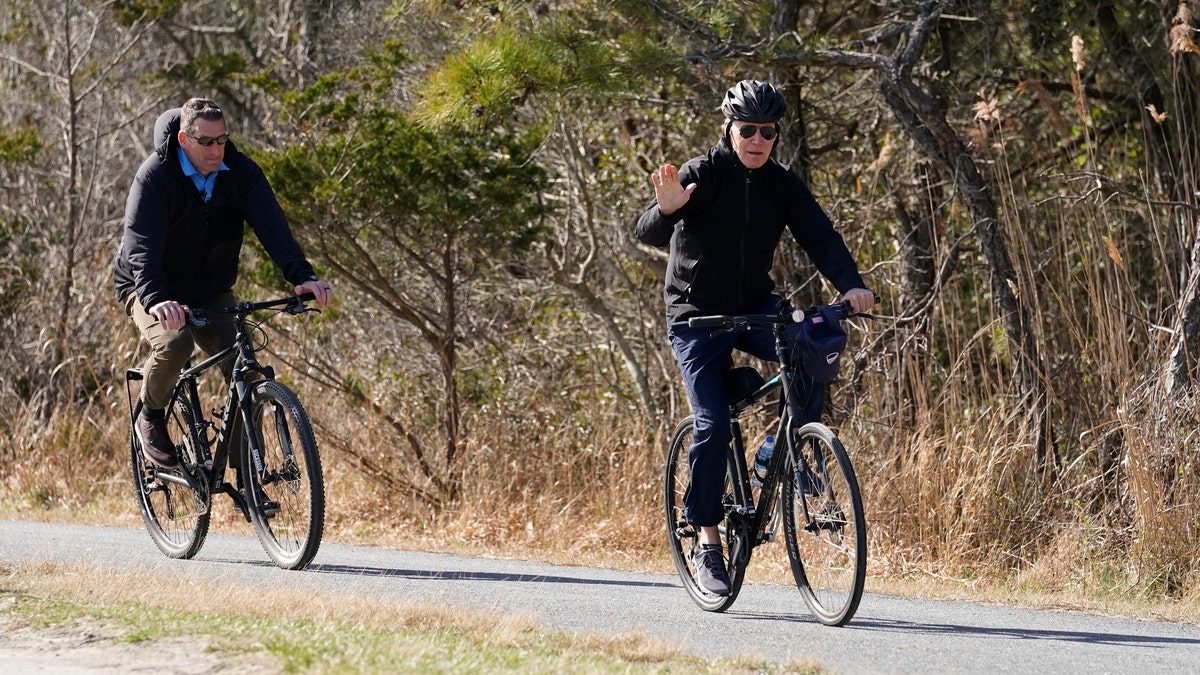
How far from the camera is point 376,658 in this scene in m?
4.41

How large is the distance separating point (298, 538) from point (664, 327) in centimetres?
500

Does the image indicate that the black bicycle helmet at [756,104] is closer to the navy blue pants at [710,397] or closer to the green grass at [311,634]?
the navy blue pants at [710,397]

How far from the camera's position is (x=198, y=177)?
670 centimetres

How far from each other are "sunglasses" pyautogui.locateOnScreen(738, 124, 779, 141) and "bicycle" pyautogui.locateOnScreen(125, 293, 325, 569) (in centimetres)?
214

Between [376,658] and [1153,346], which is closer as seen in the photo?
[376,658]

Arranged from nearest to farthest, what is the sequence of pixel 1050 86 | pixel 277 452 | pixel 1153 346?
1. pixel 277 452
2. pixel 1153 346
3. pixel 1050 86

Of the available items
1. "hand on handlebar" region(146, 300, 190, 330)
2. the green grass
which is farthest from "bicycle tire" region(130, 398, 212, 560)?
the green grass

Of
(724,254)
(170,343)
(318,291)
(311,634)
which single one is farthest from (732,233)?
(170,343)

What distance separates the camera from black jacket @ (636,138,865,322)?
5684 mm

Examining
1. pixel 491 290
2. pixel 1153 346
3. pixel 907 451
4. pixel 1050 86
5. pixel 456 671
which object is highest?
pixel 1050 86

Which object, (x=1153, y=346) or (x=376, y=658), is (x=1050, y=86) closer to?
(x=1153, y=346)

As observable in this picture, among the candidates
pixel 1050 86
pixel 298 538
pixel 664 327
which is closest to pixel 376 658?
pixel 298 538

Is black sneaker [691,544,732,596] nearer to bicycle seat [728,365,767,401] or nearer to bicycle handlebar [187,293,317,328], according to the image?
bicycle seat [728,365,767,401]

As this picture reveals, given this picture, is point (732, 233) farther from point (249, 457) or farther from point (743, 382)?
point (249, 457)
